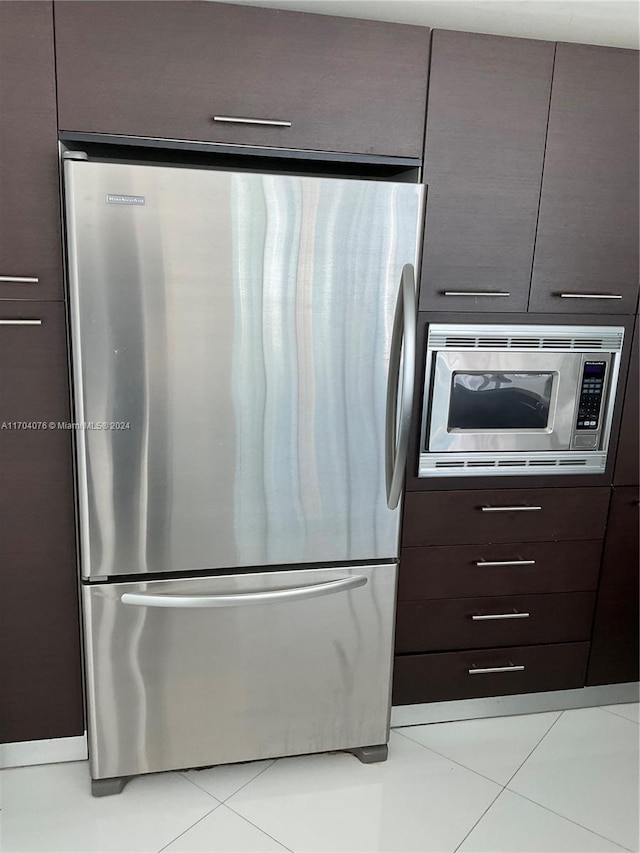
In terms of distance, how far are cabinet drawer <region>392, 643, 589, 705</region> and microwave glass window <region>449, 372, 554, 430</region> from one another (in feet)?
2.37

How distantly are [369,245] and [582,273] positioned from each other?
664mm

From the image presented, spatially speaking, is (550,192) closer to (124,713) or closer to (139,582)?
(139,582)

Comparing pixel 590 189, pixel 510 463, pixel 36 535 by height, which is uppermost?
pixel 590 189

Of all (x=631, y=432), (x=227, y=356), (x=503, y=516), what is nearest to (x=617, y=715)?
(x=503, y=516)

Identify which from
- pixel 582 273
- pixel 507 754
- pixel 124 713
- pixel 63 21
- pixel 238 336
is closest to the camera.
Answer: pixel 63 21

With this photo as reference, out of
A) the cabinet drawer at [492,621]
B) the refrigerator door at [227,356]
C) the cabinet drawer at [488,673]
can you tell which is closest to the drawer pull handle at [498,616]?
the cabinet drawer at [492,621]

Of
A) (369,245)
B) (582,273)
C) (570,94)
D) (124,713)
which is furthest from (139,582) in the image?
(570,94)

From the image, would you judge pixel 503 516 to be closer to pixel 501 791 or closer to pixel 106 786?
pixel 501 791

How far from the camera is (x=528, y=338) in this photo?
5.93 ft

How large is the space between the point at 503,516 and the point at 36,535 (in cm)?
128

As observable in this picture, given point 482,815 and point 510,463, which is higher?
point 510,463

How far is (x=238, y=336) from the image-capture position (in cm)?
154

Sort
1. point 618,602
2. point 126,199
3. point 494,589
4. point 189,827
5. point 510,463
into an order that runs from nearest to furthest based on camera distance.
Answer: point 126,199
point 189,827
point 510,463
point 494,589
point 618,602

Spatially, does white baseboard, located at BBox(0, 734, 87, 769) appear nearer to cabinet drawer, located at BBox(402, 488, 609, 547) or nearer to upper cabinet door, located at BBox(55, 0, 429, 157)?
cabinet drawer, located at BBox(402, 488, 609, 547)
